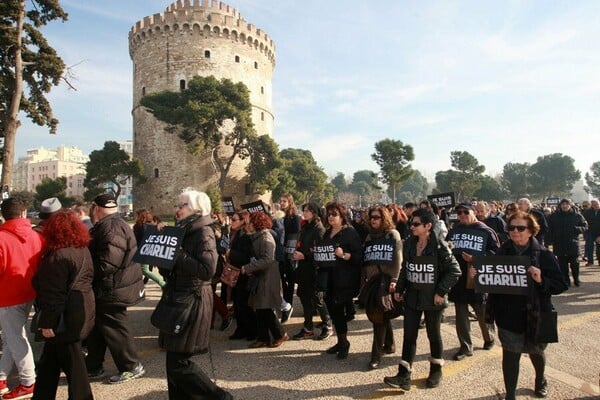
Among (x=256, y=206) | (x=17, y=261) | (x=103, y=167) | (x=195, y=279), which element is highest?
(x=103, y=167)

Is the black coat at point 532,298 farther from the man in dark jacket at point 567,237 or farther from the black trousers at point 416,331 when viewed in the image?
the man in dark jacket at point 567,237

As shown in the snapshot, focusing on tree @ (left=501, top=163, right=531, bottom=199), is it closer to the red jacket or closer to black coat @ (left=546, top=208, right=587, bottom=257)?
black coat @ (left=546, top=208, right=587, bottom=257)

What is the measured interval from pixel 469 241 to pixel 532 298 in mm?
1827

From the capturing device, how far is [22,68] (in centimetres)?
1300

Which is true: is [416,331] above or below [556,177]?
below

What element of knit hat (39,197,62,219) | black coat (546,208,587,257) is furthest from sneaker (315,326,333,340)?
black coat (546,208,587,257)

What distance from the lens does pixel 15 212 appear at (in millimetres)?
3807

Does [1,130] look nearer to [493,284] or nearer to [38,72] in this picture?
[38,72]

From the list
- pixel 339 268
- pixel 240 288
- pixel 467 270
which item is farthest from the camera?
pixel 240 288

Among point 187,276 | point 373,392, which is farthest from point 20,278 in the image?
point 373,392

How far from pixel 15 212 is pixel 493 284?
4.63 meters

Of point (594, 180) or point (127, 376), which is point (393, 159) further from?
point (594, 180)

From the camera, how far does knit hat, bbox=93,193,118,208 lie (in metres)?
4.02

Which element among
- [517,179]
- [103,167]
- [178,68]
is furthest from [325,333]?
[517,179]
